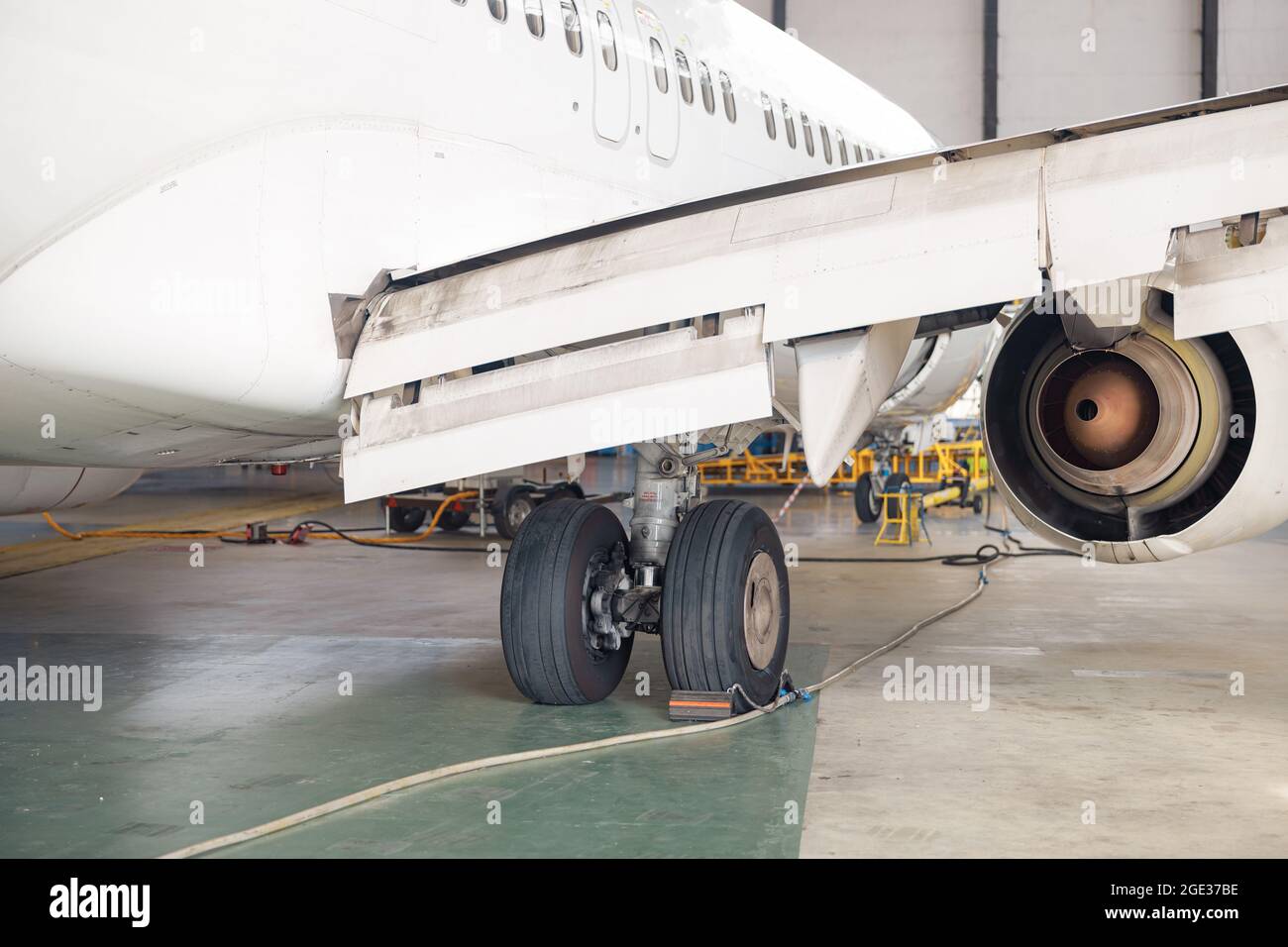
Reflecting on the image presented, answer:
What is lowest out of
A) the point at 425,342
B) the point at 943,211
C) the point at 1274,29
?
the point at 425,342

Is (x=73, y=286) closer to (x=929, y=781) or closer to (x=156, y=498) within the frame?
(x=929, y=781)

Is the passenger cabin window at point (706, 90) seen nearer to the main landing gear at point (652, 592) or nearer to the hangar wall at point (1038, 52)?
the main landing gear at point (652, 592)

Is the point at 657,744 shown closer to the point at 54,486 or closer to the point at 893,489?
the point at 54,486

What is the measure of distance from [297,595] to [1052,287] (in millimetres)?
7325

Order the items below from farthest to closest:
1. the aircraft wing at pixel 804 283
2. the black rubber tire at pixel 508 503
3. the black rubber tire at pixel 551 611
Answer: the black rubber tire at pixel 508 503 < the black rubber tire at pixel 551 611 < the aircraft wing at pixel 804 283

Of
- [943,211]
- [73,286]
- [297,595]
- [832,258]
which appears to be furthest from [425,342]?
[297,595]

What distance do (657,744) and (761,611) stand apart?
3.19 ft

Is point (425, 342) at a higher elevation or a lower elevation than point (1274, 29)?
lower

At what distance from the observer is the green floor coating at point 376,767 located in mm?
4059

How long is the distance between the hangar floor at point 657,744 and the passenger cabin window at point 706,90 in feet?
10.2

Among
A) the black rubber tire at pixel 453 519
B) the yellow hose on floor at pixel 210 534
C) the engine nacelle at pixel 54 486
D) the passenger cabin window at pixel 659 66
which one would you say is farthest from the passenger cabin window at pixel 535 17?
the black rubber tire at pixel 453 519

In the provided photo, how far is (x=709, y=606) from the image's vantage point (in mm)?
5672

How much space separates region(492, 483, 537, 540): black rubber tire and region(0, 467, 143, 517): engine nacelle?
22.4 feet

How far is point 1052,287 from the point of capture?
4277mm
